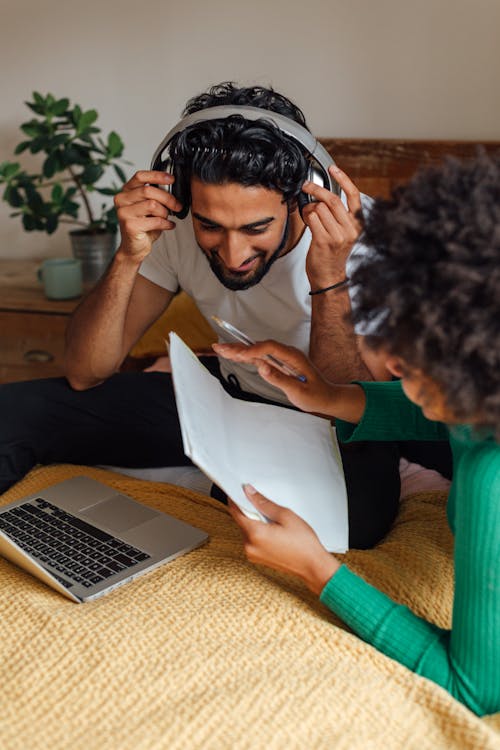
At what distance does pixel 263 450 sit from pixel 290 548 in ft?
0.59

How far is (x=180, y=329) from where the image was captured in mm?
1737

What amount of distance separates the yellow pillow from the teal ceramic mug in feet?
1.08

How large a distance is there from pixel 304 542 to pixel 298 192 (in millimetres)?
566

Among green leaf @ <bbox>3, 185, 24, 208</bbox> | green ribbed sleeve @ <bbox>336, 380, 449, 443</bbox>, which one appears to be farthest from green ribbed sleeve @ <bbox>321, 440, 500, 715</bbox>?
green leaf @ <bbox>3, 185, 24, 208</bbox>

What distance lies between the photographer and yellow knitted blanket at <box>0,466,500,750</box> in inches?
27.9

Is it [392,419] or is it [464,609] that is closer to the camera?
[464,609]

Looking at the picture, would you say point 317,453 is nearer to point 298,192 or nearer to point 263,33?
point 298,192

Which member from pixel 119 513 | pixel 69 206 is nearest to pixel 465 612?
pixel 119 513

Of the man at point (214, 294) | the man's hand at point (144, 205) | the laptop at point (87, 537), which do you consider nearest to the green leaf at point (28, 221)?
the man at point (214, 294)

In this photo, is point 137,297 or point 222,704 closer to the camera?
point 222,704

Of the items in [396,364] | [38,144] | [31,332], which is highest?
[38,144]

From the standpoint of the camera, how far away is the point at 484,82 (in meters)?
1.77

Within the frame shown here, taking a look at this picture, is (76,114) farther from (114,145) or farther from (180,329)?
(180,329)

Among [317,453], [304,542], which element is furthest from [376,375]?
[304,542]
